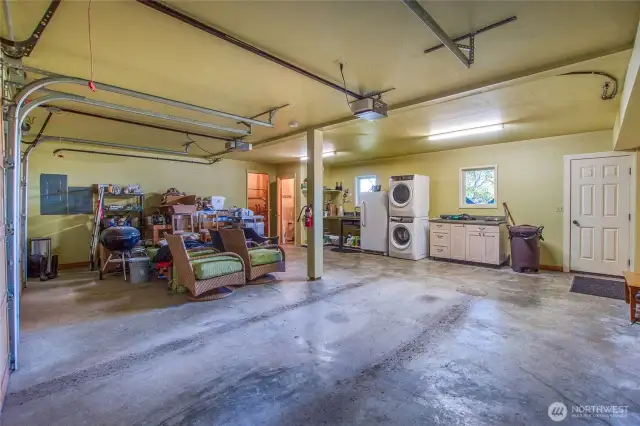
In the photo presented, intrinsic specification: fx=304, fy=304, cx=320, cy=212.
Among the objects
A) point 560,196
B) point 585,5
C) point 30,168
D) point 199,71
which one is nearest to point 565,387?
point 585,5

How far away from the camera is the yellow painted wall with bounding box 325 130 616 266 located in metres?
5.59

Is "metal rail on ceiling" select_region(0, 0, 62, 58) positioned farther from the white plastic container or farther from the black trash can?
the black trash can

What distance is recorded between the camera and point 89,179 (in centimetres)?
632

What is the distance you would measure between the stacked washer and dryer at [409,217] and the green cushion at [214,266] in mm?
3925

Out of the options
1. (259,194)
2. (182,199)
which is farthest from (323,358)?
(259,194)

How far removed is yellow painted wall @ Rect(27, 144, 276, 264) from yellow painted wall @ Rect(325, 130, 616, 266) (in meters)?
5.64

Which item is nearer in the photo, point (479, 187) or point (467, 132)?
point (467, 132)

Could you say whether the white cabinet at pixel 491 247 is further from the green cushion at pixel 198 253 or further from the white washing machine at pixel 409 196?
the green cushion at pixel 198 253

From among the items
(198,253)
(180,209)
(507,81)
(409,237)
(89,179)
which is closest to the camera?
(507,81)

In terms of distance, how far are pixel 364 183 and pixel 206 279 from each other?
18.8 feet

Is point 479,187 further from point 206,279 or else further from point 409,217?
point 206,279

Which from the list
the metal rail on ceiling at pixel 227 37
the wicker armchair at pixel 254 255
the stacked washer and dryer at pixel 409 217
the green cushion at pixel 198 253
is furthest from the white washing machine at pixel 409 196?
the green cushion at pixel 198 253

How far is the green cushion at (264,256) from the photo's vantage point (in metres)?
4.82

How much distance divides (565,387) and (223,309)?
→ 10.7ft
